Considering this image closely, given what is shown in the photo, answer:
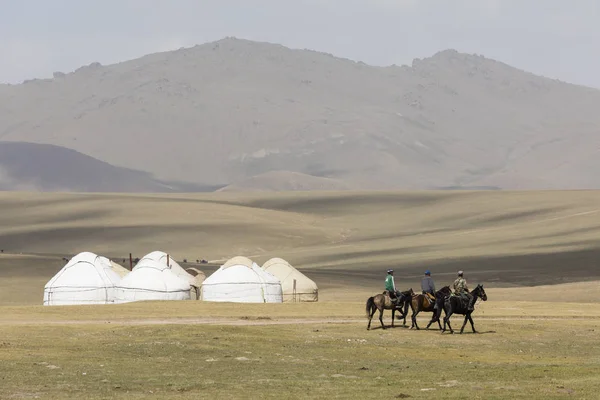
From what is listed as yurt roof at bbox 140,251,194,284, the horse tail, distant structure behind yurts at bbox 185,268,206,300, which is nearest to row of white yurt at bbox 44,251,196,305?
distant structure behind yurts at bbox 185,268,206,300

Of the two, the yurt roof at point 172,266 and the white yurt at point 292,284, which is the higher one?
the yurt roof at point 172,266

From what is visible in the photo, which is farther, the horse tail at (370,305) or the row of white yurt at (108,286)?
the row of white yurt at (108,286)

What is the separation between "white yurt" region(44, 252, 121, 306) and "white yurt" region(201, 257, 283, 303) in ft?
17.7

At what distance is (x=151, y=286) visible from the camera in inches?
2672

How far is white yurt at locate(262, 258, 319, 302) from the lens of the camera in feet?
240

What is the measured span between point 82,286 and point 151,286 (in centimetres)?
386

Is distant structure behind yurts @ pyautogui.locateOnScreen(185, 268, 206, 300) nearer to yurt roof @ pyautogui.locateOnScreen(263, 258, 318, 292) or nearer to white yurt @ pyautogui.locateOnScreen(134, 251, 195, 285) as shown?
white yurt @ pyautogui.locateOnScreen(134, 251, 195, 285)

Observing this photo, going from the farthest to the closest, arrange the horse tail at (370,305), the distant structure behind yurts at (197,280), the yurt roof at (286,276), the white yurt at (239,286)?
the yurt roof at (286,276), the distant structure behind yurts at (197,280), the white yurt at (239,286), the horse tail at (370,305)

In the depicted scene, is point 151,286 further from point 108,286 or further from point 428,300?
point 428,300

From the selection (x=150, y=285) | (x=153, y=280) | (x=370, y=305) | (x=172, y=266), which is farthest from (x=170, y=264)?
(x=370, y=305)

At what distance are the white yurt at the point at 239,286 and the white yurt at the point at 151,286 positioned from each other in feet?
4.70

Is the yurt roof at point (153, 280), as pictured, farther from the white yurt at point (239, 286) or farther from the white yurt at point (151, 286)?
the white yurt at point (239, 286)

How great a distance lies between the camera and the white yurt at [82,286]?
67.6m

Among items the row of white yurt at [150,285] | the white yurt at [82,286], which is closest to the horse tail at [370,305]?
the row of white yurt at [150,285]
